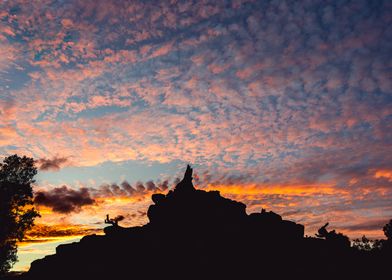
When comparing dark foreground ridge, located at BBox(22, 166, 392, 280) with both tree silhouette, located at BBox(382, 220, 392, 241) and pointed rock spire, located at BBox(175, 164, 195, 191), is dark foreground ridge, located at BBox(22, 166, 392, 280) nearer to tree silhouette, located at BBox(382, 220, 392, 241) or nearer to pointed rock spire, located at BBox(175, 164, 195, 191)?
pointed rock spire, located at BBox(175, 164, 195, 191)

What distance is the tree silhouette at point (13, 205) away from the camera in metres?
49.8

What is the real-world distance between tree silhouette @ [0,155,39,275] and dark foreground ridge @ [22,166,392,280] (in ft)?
22.6

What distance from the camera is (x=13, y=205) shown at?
51.1 metres

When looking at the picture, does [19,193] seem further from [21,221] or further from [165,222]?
[165,222]

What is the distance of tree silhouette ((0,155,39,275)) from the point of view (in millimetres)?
49781

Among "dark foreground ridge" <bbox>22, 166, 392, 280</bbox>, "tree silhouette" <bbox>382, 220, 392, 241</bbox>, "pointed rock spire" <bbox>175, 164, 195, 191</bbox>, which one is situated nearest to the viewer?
"dark foreground ridge" <bbox>22, 166, 392, 280</bbox>

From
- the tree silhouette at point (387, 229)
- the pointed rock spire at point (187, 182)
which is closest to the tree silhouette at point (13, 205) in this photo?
the pointed rock spire at point (187, 182)

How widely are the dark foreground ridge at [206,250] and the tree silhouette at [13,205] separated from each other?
6.88m

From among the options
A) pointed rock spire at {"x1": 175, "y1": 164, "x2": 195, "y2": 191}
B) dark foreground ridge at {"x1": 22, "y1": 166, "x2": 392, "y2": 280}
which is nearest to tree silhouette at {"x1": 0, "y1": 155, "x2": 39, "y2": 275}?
dark foreground ridge at {"x1": 22, "y1": 166, "x2": 392, "y2": 280}

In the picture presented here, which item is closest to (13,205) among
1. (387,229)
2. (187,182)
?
(187,182)

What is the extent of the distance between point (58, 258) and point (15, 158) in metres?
18.2

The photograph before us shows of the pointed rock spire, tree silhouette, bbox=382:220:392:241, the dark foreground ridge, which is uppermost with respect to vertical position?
the pointed rock spire

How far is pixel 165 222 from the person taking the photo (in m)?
48.8

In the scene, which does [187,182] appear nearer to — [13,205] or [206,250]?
[206,250]
